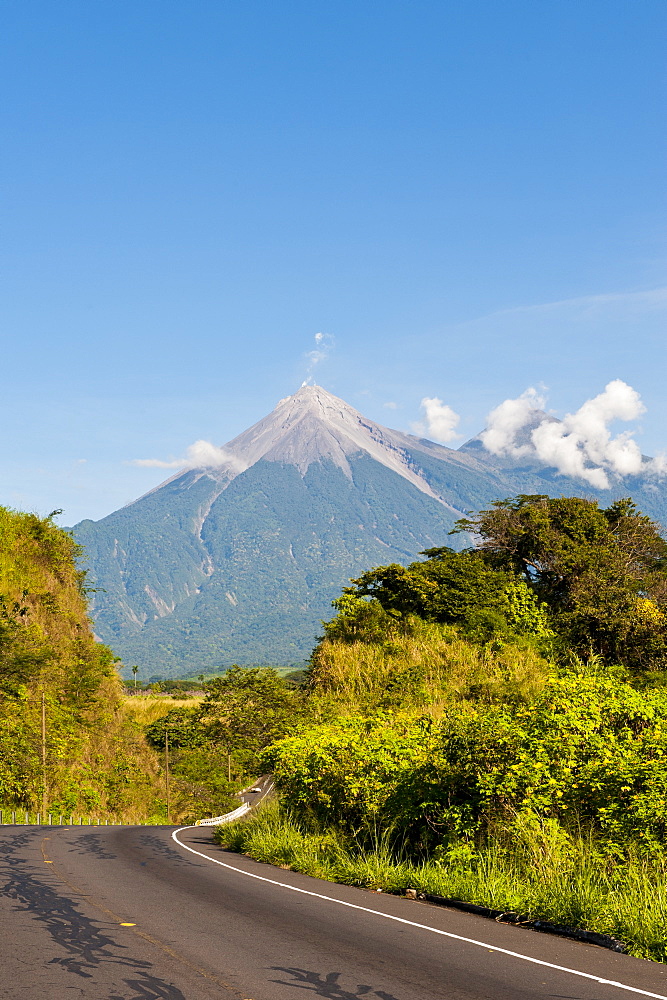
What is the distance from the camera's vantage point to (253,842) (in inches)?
710

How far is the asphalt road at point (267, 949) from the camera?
731 cm

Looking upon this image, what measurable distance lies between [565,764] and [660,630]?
35.3 m

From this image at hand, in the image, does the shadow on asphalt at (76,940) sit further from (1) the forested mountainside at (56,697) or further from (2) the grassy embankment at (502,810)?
(1) the forested mountainside at (56,697)

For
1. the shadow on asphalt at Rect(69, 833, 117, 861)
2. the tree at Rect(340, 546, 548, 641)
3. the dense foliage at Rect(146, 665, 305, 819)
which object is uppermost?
the tree at Rect(340, 546, 548, 641)

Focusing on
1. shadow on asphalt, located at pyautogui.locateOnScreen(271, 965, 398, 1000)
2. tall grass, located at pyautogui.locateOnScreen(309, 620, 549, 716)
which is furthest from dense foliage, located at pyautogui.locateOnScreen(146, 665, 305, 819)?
shadow on asphalt, located at pyautogui.locateOnScreen(271, 965, 398, 1000)

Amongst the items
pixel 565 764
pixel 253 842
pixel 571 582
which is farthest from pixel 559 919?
pixel 571 582

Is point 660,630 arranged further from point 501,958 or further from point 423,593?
point 501,958

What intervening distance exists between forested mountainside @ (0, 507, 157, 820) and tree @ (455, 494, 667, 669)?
2839 cm

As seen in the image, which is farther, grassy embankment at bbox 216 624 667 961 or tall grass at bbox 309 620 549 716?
tall grass at bbox 309 620 549 716

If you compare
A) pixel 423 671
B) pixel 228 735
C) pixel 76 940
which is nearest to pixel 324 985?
pixel 76 940

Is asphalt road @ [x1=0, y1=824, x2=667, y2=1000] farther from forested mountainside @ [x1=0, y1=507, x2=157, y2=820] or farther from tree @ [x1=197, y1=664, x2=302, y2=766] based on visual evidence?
tree @ [x1=197, y1=664, x2=302, y2=766]

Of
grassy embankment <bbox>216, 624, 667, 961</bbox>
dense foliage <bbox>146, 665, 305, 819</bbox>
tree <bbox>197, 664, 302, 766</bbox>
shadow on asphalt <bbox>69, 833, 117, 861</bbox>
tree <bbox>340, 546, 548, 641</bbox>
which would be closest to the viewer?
grassy embankment <bbox>216, 624, 667, 961</bbox>

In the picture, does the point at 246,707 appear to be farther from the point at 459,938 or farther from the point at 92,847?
the point at 459,938

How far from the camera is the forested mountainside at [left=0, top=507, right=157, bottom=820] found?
1917 inches
